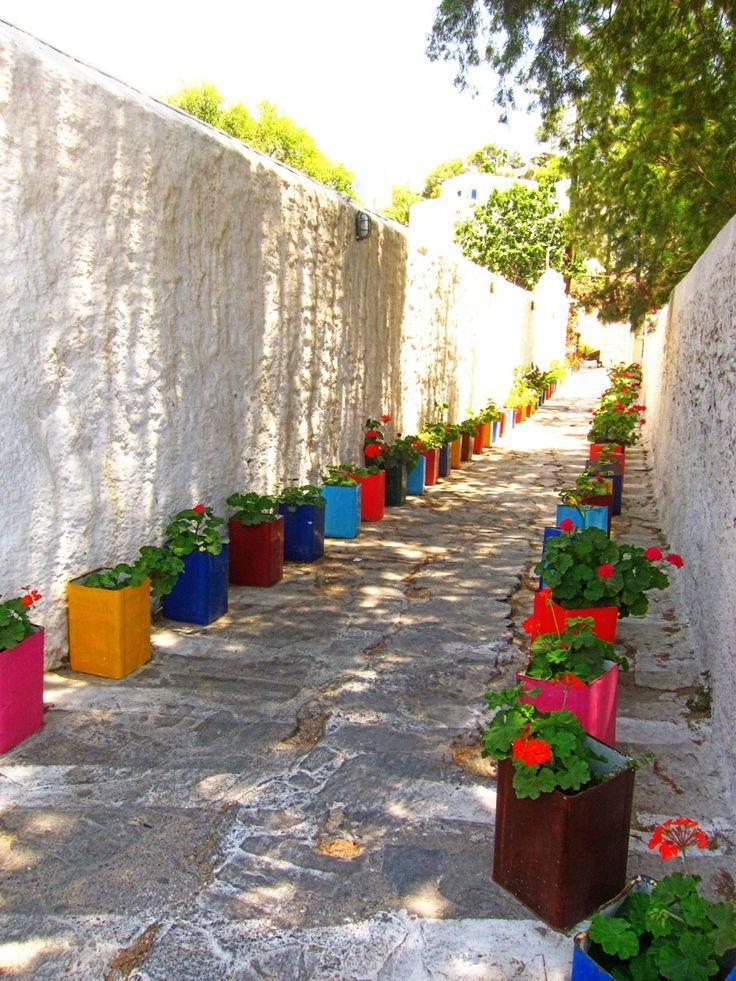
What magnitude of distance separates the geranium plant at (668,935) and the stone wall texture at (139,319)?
2958mm

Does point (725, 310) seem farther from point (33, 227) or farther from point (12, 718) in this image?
point (12, 718)

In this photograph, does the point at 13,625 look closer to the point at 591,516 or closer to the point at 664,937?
the point at 664,937

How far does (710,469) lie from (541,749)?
302cm

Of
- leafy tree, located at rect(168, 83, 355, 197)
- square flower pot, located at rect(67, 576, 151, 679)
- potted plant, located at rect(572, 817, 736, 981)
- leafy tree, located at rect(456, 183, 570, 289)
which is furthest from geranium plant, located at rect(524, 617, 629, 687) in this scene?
leafy tree, located at rect(168, 83, 355, 197)

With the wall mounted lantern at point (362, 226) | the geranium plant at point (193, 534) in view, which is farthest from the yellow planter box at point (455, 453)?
the geranium plant at point (193, 534)

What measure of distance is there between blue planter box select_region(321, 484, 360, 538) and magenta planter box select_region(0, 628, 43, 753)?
3926 millimetres

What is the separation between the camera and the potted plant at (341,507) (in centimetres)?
733

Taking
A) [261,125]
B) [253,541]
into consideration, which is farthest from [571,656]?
[261,125]

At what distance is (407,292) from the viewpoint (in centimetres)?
1002

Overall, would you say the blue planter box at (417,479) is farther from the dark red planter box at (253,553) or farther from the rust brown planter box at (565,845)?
the rust brown planter box at (565,845)

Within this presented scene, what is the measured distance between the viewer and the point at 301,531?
21.4 ft

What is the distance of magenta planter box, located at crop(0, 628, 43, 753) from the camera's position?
134 inches

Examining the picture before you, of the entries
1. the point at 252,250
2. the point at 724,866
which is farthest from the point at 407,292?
the point at 724,866

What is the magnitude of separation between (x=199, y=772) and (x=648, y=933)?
5.89ft
